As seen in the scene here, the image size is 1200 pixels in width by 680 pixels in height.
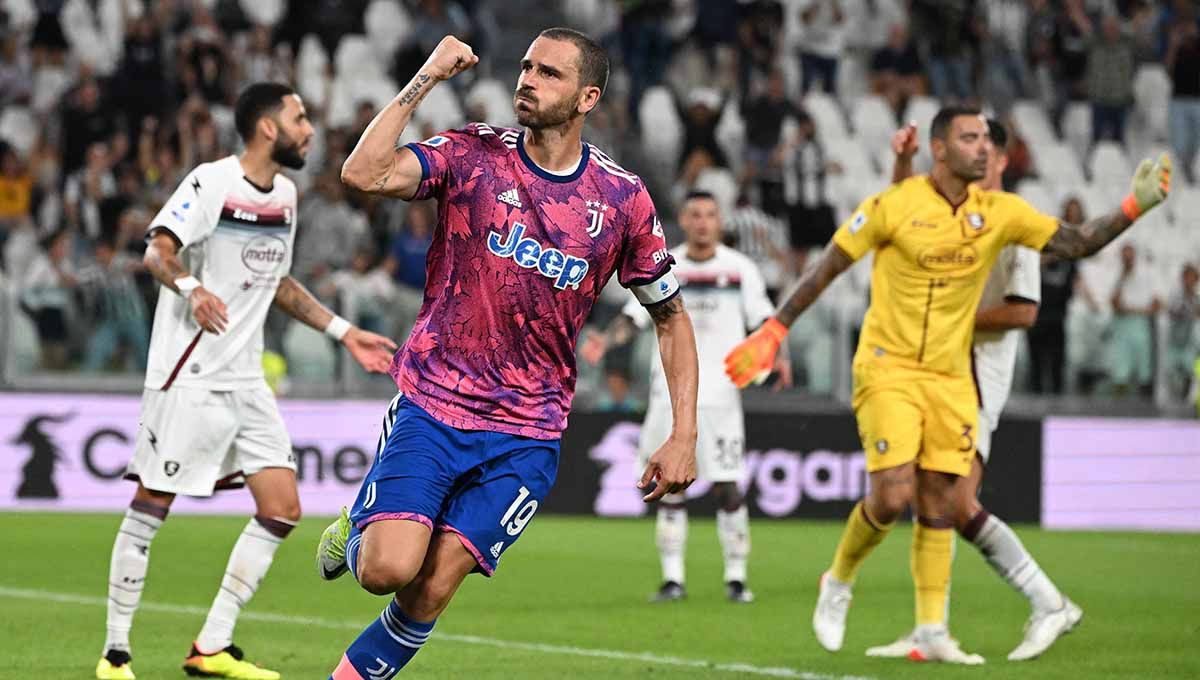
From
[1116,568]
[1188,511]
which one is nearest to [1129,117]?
[1188,511]

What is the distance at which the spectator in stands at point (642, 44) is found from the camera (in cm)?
2267

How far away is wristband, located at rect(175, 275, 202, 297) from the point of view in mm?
8062

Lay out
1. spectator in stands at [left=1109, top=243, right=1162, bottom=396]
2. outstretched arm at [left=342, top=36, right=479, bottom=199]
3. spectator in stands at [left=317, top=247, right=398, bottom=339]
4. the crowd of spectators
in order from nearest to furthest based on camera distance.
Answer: outstretched arm at [left=342, top=36, right=479, bottom=199] → spectator in stands at [left=317, top=247, right=398, bottom=339] → the crowd of spectators → spectator in stands at [left=1109, top=243, right=1162, bottom=396]

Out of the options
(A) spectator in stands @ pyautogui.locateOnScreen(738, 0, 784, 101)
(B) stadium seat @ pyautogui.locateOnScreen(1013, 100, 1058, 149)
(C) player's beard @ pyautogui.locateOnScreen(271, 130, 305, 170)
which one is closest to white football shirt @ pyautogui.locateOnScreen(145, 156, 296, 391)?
(C) player's beard @ pyautogui.locateOnScreen(271, 130, 305, 170)

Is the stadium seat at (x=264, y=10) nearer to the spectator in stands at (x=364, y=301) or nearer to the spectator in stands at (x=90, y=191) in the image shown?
the spectator in stands at (x=90, y=191)

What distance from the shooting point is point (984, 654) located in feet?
31.5

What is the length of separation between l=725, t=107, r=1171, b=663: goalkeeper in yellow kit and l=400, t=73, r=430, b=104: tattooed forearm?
3.54 m

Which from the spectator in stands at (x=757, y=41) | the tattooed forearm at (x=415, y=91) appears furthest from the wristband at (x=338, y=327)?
the spectator in stands at (x=757, y=41)

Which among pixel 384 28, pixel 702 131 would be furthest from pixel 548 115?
pixel 384 28

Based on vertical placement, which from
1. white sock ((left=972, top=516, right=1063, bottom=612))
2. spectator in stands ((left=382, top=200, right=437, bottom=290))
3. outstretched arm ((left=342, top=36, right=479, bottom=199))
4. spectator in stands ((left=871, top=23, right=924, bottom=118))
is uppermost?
spectator in stands ((left=871, top=23, right=924, bottom=118))

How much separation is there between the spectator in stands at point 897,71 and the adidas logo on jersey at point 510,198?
18278 millimetres

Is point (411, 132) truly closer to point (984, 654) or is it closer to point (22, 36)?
point (22, 36)

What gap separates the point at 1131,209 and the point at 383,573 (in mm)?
4440

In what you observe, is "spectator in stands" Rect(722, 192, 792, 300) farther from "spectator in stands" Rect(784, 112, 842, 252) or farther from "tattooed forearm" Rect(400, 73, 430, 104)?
"tattooed forearm" Rect(400, 73, 430, 104)
